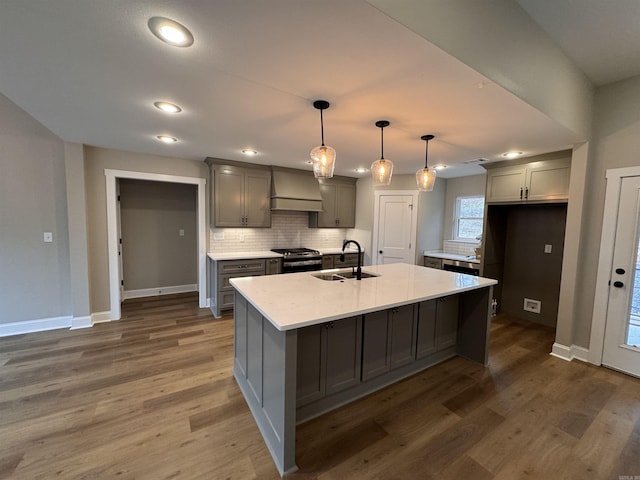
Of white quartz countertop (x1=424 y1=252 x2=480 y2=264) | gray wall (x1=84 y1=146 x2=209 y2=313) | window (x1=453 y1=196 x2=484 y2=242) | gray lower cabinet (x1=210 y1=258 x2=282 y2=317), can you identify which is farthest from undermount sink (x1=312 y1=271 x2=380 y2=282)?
window (x1=453 y1=196 x2=484 y2=242)

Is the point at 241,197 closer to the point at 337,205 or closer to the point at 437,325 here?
the point at 337,205

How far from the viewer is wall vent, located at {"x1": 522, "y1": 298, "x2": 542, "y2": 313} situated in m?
3.98

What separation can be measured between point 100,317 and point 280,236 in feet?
9.50

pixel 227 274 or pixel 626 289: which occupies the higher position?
pixel 626 289

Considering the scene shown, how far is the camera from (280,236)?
5051mm

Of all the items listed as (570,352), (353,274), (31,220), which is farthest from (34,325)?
(570,352)

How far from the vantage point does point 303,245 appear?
5336 millimetres

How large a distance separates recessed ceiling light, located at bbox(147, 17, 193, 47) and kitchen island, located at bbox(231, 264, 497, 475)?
4.96 ft

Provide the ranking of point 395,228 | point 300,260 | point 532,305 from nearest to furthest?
point 532,305
point 300,260
point 395,228

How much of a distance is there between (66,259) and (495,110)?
5041 millimetres

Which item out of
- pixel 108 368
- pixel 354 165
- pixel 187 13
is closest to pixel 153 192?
pixel 108 368

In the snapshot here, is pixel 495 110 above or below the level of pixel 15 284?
above

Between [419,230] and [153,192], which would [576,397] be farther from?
[153,192]

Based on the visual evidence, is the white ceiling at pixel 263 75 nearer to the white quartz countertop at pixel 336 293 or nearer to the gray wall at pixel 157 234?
the white quartz countertop at pixel 336 293
